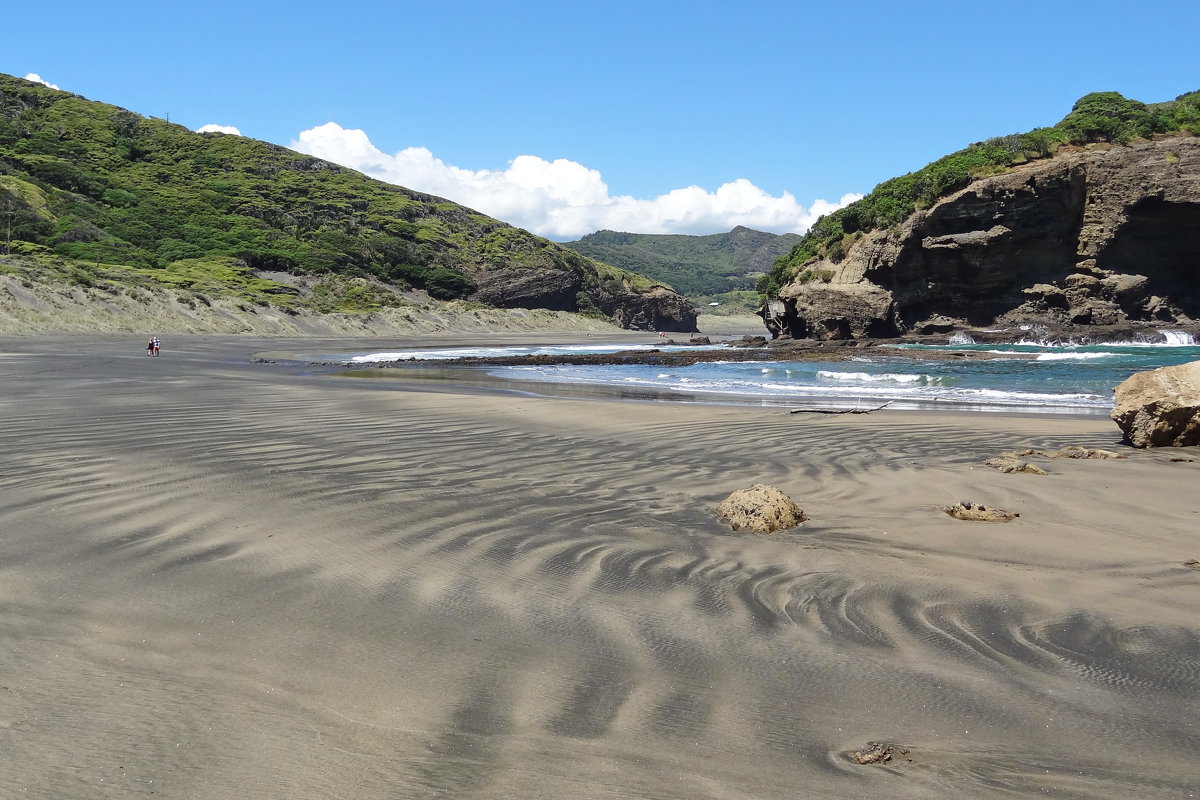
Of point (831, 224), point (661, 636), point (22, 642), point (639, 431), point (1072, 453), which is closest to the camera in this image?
point (22, 642)

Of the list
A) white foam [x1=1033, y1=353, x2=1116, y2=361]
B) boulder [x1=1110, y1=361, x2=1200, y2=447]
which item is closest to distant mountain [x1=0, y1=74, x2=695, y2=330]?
white foam [x1=1033, y1=353, x2=1116, y2=361]

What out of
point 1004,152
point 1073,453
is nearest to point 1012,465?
point 1073,453

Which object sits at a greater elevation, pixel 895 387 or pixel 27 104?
pixel 27 104

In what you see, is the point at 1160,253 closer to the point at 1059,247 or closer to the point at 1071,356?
the point at 1059,247

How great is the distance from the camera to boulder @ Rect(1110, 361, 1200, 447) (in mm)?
9414

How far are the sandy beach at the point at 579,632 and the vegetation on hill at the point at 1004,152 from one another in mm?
48039

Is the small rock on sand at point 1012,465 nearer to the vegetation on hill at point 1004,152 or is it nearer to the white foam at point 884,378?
the white foam at point 884,378

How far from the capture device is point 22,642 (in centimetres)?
349

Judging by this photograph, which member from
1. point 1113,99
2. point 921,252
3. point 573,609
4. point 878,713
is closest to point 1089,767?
point 878,713

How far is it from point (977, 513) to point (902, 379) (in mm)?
17971

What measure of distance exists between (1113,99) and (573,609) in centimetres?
6571

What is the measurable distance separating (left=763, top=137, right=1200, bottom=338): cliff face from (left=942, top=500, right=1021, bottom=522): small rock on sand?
47.7 metres

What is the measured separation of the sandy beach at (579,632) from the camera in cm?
260

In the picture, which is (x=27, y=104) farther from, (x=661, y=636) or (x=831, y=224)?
(x=661, y=636)
